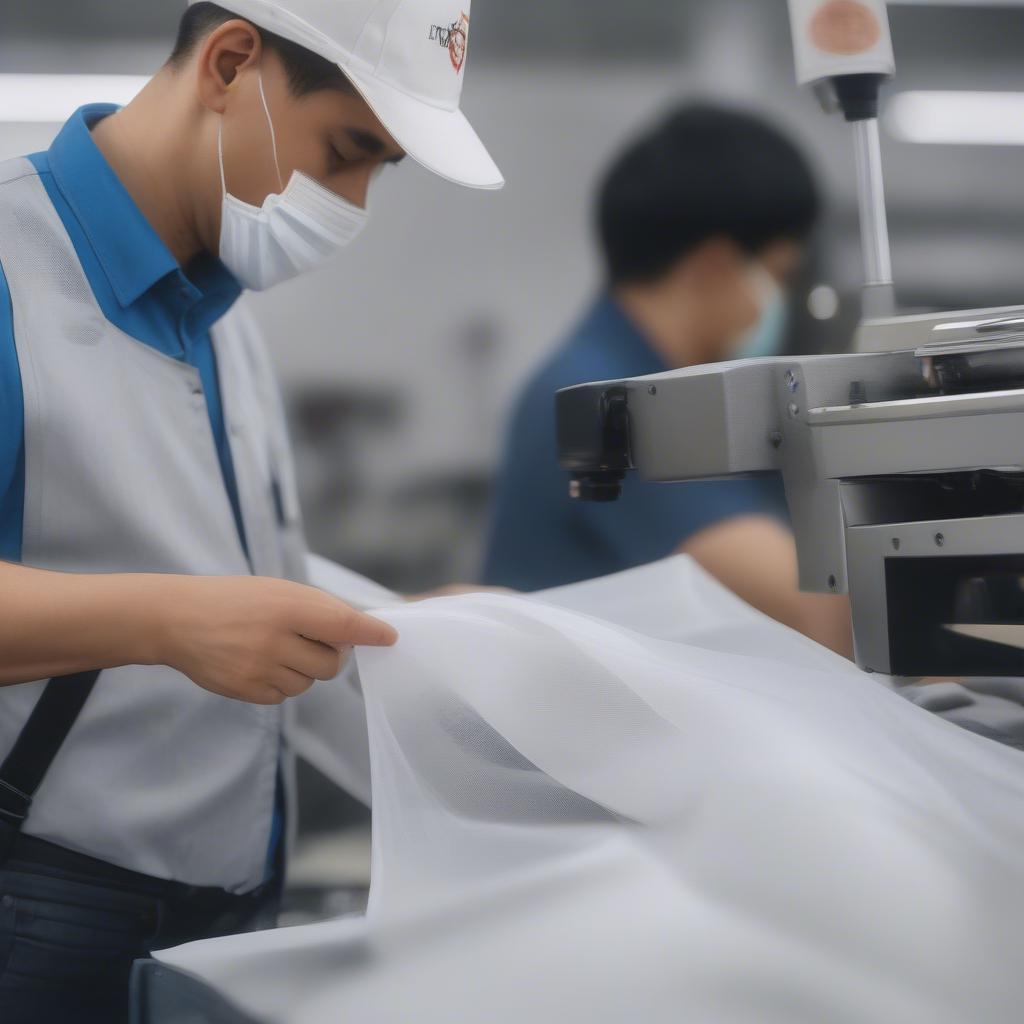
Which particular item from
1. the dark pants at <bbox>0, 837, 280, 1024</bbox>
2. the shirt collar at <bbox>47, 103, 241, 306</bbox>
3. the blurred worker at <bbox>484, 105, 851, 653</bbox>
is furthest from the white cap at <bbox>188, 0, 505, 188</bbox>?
the dark pants at <bbox>0, 837, 280, 1024</bbox>

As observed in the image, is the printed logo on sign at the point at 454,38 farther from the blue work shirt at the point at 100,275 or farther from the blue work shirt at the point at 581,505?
the blue work shirt at the point at 581,505

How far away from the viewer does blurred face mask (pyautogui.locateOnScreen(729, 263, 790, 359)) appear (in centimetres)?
142

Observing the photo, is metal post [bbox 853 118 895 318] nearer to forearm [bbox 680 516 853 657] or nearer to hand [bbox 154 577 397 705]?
forearm [bbox 680 516 853 657]

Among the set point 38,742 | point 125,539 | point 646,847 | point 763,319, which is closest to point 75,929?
point 38,742

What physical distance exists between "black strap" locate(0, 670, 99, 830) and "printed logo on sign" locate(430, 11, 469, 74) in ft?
1.80

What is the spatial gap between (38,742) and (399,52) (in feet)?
1.87

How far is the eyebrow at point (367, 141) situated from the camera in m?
0.87

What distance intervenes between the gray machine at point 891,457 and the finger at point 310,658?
0.25 meters

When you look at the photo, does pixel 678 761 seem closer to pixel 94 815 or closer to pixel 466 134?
pixel 94 815

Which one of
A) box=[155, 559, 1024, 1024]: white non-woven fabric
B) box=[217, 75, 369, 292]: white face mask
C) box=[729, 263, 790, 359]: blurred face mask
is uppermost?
box=[217, 75, 369, 292]: white face mask

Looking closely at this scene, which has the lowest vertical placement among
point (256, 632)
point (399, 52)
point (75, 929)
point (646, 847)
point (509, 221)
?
point (75, 929)

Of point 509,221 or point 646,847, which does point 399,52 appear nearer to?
point 646,847

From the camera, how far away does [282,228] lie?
0.89 m

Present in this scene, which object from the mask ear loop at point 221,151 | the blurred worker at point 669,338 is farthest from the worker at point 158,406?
the blurred worker at point 669,338
